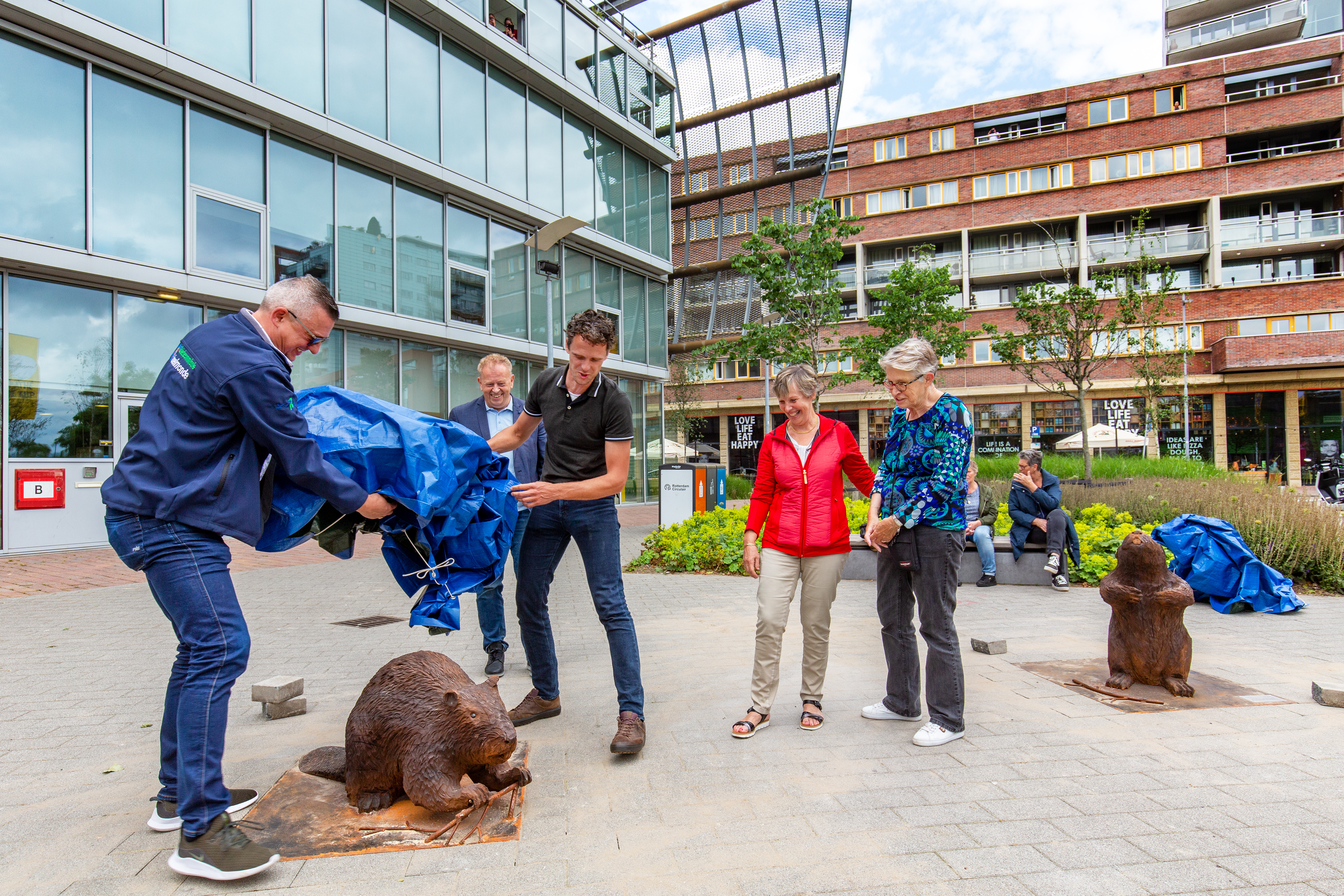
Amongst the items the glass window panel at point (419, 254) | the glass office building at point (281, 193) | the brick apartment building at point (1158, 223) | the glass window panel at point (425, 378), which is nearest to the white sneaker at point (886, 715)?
the glass office building at point (281, 193)

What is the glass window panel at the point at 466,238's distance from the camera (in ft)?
54.3

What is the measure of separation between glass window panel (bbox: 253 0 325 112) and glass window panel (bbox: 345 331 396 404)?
4281 mm

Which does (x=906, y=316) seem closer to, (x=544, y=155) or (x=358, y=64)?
(x=544, y=155)

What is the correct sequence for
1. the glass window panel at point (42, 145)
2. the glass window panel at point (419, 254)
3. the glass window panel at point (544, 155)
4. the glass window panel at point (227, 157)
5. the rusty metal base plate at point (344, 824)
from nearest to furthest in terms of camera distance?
the rusty metal base plate at point (344, 824), the glass window panel at point (42, 145), the glass window panel at point (227, 157), the glass window panel at point (419, 254), the glass window panel at point (544, 155)

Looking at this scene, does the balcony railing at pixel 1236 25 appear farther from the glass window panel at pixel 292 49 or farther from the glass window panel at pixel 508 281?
the glass window panel at pixel 292 49

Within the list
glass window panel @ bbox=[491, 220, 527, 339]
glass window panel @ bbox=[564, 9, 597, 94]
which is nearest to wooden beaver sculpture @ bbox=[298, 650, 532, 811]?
glass window panel @ bbox=[491, 220, 527, 339]

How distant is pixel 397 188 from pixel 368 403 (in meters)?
14.2

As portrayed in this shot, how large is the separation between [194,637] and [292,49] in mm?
14221

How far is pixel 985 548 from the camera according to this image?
848cm

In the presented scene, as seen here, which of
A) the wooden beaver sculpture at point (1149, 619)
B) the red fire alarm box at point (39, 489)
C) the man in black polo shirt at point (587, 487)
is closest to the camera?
the man in black polo shirt at point (587, 487)

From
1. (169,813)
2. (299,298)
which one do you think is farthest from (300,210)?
(169,813)

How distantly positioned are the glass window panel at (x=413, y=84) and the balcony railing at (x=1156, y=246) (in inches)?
1239

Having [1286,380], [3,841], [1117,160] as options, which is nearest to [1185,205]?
[1117,160]

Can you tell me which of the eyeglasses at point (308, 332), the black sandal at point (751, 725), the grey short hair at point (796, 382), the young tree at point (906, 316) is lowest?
the black sandal at point (751, 725)
